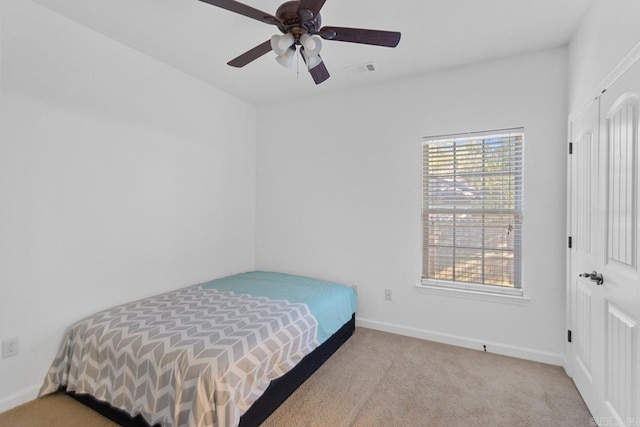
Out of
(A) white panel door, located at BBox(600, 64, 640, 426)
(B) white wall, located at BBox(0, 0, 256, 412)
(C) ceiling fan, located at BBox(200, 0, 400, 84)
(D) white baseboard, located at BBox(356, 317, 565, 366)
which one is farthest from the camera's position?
(D) white baseboard, located at BBox(356, 317, 565, 366)

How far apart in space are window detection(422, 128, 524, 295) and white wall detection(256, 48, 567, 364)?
10 cm

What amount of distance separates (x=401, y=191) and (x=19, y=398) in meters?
3.46

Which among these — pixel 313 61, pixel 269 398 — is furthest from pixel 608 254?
pixel 269 398

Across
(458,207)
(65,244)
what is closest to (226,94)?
(65,244)

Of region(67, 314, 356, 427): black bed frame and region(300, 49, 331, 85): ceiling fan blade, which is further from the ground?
region(300, 49, 331, 85): ceiling fan blade

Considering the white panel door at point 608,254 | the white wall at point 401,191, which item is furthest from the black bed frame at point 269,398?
the white panel door at point 608,254

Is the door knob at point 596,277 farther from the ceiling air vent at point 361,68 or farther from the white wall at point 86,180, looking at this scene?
the white wall at point 86,180

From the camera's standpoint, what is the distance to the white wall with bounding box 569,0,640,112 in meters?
1.51

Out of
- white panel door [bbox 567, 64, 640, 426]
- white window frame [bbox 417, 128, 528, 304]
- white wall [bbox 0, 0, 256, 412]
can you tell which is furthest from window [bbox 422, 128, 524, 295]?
white wall [bbox 0, 0, 256, 412]

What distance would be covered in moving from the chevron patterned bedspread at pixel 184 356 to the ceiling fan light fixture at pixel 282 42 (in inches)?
71.1

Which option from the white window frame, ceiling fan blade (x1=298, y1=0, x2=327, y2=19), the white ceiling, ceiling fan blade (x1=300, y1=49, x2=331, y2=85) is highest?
the white ceiling

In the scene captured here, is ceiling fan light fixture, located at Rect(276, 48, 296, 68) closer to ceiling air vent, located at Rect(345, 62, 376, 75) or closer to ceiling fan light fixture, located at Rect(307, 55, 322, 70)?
ceiling fan light fixture, located at Rect(307, 55, 322, 70)

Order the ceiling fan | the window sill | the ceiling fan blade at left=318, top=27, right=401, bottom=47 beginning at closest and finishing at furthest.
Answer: the ceiling fan, the ceiling fan blade at left=318, top=27, right=401, bottom=47, the window sill

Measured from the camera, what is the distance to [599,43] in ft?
6.11
